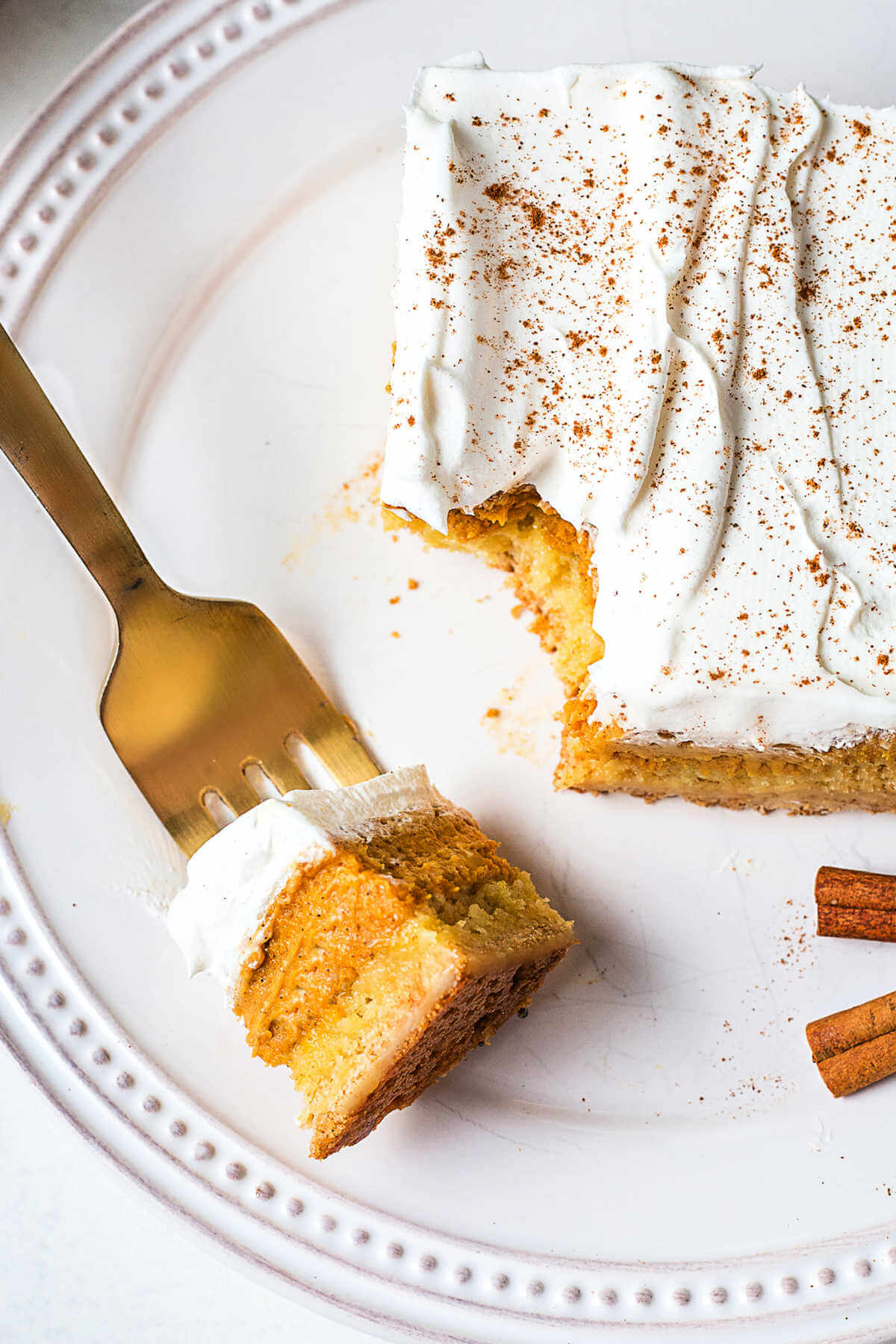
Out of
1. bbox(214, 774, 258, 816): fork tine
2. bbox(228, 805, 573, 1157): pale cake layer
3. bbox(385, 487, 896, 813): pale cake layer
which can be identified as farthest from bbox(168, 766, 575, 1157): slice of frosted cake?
bbox(385, 487, 896, 813): pale cake layer

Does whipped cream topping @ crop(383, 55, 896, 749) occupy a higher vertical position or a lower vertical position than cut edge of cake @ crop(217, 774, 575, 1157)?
higher

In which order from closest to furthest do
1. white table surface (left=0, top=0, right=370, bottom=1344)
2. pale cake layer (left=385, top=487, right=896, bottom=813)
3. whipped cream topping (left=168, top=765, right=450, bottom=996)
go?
1. whipped cream topping (left=168, top=765, right=450, bottom=996)
2. pale cake layer (left=385, top=487, right=896, bottom=813)
3. white table surface (left=0, top=0, right=370, bottom=1344)

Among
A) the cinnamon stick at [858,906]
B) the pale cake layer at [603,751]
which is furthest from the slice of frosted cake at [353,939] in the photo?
the cinnamon stick at [858,906]

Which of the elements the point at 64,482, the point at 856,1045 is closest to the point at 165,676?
the point at 64,482

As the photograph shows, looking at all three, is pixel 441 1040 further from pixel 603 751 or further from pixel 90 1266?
pixel 90 1266

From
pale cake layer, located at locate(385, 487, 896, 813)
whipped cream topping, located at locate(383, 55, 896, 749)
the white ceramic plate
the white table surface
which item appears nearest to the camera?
whipped cream topping, located at locate(383, 55, 896, 749)

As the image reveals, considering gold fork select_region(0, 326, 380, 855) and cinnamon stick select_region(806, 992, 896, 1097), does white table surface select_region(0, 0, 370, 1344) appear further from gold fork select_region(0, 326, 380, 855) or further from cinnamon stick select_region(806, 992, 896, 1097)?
cinnamon stick select_region(806, 992, 896, 1097)

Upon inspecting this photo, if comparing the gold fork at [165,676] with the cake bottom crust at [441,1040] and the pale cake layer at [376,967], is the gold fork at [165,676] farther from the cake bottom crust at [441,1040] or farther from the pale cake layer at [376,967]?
the cake bottom crust at [441,1040]

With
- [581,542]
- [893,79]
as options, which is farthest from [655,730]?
[893,79]
